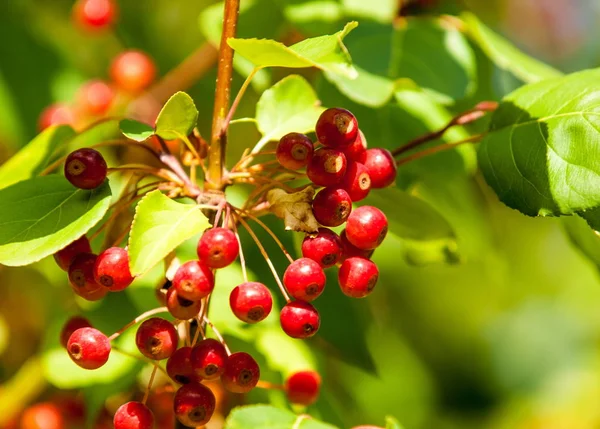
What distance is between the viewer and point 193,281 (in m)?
1.08

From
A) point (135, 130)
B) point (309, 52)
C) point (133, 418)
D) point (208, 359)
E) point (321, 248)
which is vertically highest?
point (309, 52)

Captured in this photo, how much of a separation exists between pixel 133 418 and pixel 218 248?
314mm

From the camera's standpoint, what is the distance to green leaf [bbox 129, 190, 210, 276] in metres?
1.07

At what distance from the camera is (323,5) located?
1.85 metres

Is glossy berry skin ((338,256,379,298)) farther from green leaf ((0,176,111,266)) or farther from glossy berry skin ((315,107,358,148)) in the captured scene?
green leaf ((0,176,111,266))

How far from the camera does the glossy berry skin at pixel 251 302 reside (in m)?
1.12

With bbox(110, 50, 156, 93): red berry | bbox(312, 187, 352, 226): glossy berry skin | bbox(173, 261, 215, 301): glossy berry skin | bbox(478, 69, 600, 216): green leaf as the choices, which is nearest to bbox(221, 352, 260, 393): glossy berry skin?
bbox(173, 261, 215, 301): glossy berry skin

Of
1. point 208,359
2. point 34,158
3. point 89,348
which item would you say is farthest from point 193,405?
point 34,158

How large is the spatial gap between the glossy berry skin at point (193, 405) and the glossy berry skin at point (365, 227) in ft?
1.03

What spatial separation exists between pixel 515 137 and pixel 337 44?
0.53 m

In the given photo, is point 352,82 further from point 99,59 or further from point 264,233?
point 99,59

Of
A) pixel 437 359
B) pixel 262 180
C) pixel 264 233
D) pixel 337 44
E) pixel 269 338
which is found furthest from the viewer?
pixel 437 359

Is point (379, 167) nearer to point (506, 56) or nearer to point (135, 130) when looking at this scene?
point (135, 130)

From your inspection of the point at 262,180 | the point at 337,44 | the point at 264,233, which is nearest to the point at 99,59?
the point at 264,233
